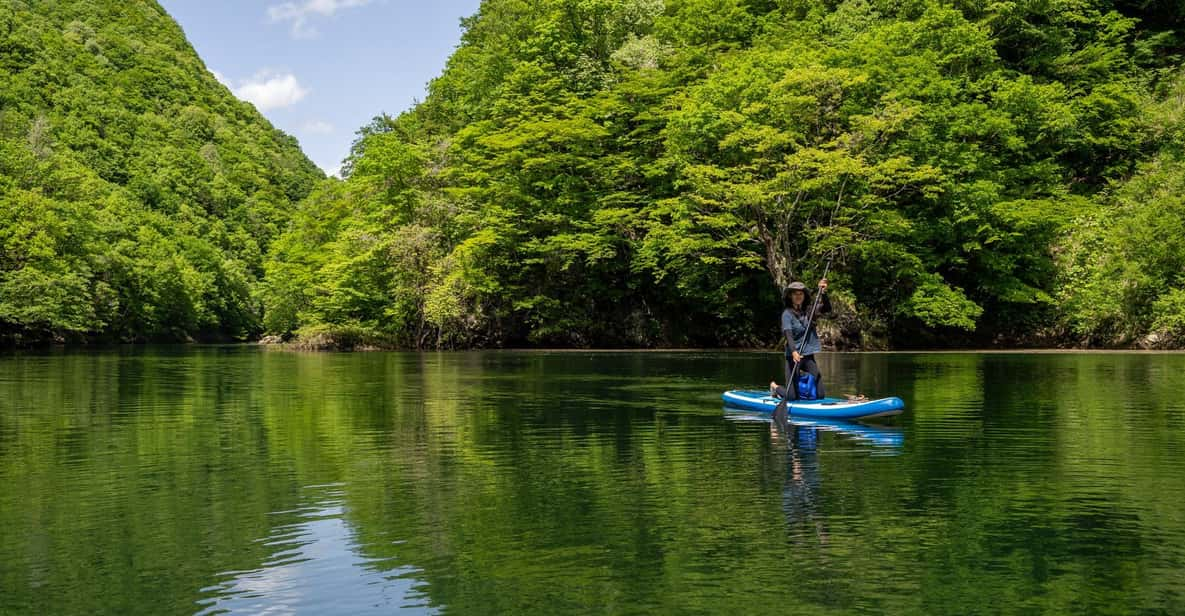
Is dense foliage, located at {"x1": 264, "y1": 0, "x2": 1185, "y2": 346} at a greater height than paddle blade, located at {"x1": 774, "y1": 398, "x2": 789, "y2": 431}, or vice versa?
dense foliage, located at {"x1": 264, "y1": 0, "x2": 1185, "y2": 346}

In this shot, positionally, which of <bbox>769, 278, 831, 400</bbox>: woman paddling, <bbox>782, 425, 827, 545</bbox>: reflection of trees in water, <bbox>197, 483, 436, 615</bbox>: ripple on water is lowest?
<bbox>197, 483, 436, 615</bbox>: ripple on water

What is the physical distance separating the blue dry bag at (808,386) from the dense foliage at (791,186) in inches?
1095

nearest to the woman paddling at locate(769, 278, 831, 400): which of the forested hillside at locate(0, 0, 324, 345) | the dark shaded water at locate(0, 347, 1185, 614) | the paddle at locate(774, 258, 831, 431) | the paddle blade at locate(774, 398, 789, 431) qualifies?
the paddle at locate(774, 258, 831, 431)

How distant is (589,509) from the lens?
9.12 metres

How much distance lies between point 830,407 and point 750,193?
1161 inches

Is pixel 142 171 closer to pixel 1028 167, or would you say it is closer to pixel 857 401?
pixel 1028 167

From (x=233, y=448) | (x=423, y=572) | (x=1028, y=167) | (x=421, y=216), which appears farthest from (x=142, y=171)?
(x=423, y=572)

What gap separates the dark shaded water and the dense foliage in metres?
27.9

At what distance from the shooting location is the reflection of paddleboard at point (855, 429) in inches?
551

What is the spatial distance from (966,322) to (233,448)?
3867cm

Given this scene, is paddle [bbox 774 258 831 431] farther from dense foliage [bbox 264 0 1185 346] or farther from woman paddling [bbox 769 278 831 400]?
dense foliage [bbox 264 0 1185 346]

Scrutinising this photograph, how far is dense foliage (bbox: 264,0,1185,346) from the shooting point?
46.1 m

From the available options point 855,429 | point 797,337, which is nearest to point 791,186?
point 797,337

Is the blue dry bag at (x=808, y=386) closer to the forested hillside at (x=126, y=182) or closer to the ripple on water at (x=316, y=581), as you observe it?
the ripple on water at (x=316, y=581)
